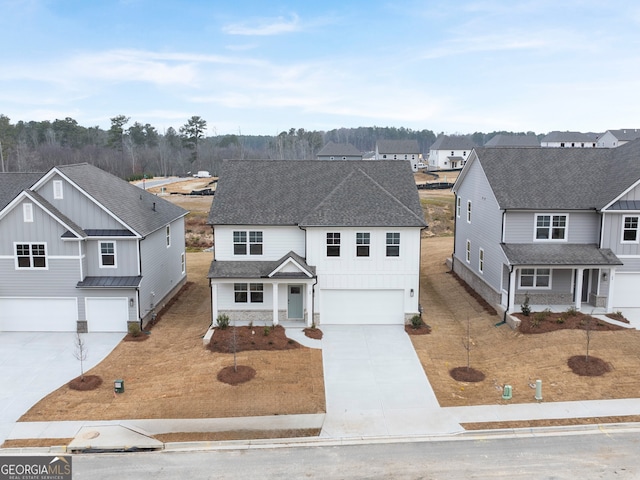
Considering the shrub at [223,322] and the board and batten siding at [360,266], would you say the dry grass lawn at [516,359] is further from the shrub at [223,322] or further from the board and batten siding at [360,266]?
the shrub at [223,322]

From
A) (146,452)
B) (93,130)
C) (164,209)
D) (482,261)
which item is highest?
(93,130)

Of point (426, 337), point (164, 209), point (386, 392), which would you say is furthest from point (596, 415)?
point (164, 209)

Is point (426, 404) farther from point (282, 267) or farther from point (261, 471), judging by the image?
point (282, 267)

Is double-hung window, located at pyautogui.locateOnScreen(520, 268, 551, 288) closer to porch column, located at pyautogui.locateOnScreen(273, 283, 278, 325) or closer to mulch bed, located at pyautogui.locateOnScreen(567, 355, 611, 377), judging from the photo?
mulch bed, located at pyautogui.locateOnScreen(567, 355, 611, 377)

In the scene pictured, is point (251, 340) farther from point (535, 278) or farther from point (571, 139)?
point (571, 139)

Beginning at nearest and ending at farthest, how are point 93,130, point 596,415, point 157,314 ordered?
1. point 596,415
2. point 157,314
3. point 93,130

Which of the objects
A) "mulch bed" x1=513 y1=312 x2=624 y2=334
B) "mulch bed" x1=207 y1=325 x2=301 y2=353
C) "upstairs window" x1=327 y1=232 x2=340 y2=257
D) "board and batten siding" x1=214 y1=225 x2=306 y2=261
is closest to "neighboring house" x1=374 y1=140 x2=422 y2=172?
"board and batten siding" x1=214 y1=225 x2=306 y2=261
